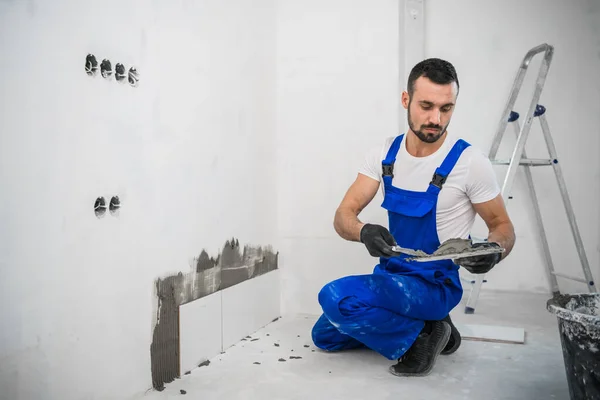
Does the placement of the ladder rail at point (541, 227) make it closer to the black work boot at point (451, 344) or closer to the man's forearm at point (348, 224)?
the black work boot at point (451, 344)

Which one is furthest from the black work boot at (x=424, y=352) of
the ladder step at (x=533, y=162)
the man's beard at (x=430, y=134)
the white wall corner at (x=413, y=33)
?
the white wall corner at (x=413, y=33)

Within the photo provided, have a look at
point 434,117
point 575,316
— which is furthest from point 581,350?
point 434,117

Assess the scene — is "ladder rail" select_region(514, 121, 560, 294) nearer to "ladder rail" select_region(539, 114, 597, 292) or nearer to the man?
"ladder rail" select_region(539, 114, 597, 292)

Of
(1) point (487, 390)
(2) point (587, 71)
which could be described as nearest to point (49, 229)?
(1) point (487, 390)

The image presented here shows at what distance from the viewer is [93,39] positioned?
139 cm

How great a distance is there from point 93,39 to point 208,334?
1.18 meters

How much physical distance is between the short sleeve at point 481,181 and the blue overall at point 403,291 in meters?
0.07

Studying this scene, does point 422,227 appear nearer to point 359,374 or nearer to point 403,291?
point 403,291

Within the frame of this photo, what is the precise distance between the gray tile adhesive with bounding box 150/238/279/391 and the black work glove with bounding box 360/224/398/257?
2.18ft

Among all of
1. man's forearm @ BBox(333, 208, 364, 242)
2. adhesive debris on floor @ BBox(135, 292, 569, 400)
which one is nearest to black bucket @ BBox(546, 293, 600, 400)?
adhesive debris on floor @ BBox(135, 292, 569, 400)

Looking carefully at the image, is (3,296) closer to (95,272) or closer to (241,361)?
(95,272)

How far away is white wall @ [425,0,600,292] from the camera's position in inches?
118

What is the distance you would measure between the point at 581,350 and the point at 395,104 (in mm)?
1661

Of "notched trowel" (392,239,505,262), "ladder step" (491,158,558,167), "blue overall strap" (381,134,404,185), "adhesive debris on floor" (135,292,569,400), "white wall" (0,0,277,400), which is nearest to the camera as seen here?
"white wall" (0,0,277,400)
